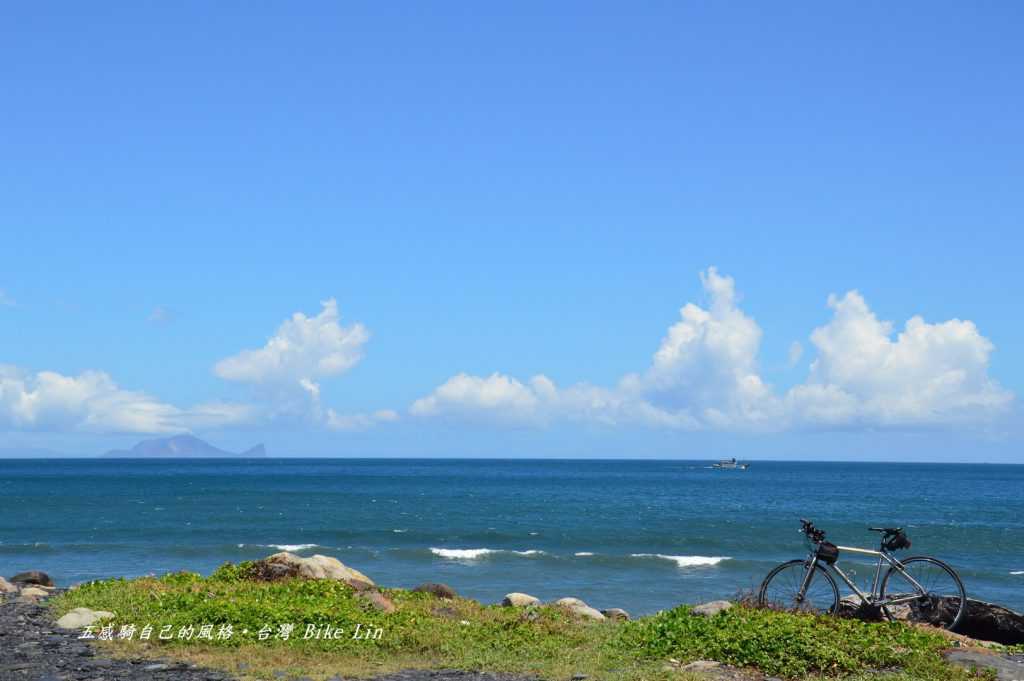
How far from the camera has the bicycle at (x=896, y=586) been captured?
44.4 feet

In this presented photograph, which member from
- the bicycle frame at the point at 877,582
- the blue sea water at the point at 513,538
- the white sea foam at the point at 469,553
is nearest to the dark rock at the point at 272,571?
the bicycle frame at the point at 877,582

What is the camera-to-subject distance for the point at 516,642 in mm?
12422

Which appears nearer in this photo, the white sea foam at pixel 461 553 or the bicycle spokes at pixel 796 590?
the bicycle spokes at pixel 796 590

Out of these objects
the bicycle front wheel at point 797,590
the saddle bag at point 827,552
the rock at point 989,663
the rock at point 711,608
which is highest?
the saddle bag at point 827,552

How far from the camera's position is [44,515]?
196 feet

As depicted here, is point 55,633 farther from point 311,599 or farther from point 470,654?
point 470,654

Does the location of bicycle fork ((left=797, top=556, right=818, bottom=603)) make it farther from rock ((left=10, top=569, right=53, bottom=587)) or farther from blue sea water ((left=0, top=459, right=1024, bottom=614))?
rock ((left=10, top=569, right=53, bottom=587))

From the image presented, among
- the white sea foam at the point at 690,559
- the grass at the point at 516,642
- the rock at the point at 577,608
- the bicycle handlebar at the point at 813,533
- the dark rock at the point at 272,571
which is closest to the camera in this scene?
the grass at the point at 516,642

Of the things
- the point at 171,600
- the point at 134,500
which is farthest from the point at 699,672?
the point at 134,500

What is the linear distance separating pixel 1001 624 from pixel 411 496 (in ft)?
261

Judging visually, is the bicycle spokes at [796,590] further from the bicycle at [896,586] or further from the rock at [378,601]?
the rock at [378,601]

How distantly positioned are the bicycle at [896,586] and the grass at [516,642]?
1.15 metres

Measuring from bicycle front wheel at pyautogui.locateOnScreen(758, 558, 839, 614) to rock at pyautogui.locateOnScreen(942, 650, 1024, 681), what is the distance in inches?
82.3

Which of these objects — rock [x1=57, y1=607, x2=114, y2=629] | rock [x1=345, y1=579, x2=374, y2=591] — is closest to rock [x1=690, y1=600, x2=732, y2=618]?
rock [x1=345, y1=579, x2=374, y2=591]
